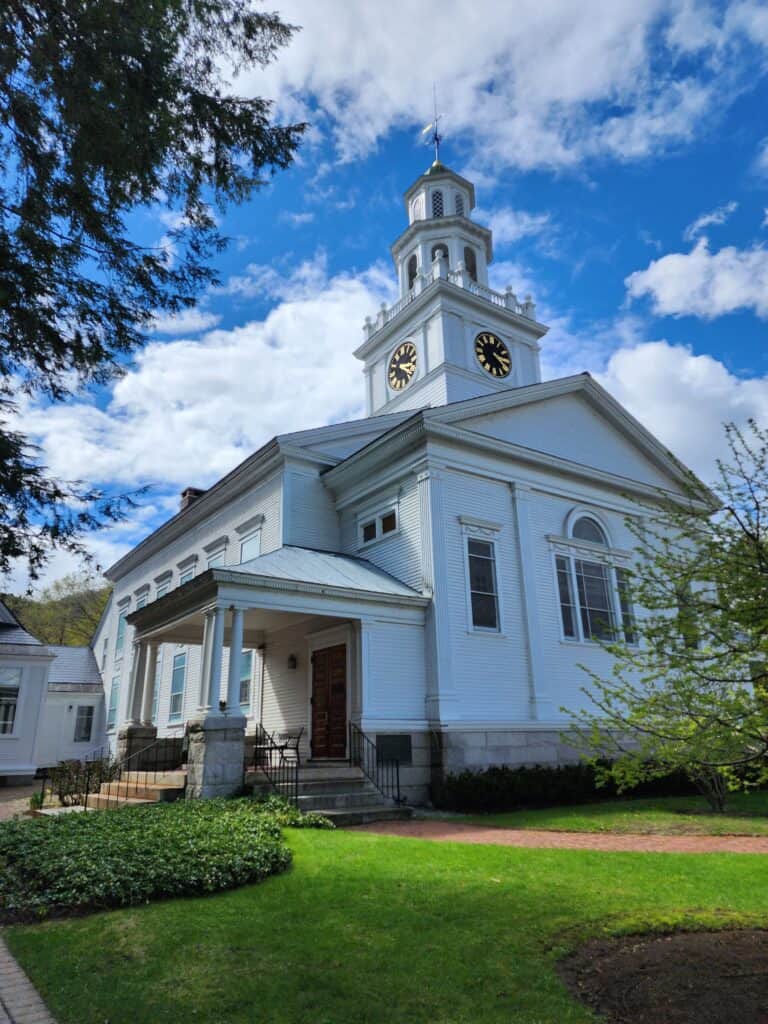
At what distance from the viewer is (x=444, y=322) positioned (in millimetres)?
23906

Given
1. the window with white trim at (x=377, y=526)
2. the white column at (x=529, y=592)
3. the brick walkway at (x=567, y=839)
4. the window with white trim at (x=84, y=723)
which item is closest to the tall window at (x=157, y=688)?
the window with white trim at (x=84, y=723)

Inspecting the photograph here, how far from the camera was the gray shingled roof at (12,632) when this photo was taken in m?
23.1

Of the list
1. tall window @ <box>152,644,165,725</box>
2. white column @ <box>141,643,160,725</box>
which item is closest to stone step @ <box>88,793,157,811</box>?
white column @ <box>141,643,160,725</box>

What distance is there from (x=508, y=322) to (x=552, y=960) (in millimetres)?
23158

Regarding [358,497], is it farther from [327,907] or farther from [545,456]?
[327,907]

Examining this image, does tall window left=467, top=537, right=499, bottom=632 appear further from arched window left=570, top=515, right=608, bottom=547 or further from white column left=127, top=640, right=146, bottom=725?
white column left=127, top=640, right=146, bottom=725

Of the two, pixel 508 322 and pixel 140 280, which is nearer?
pixel 140 280

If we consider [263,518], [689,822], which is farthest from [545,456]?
[689,822]

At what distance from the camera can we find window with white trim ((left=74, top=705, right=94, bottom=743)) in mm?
31141

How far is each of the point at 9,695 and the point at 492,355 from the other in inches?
766

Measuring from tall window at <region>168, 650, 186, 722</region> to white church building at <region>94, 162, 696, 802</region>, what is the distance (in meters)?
0.10

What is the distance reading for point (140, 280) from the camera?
8172 millimetres

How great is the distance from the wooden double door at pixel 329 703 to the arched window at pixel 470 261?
16.7 meters

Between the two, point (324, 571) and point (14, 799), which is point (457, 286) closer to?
point (324, 571)
